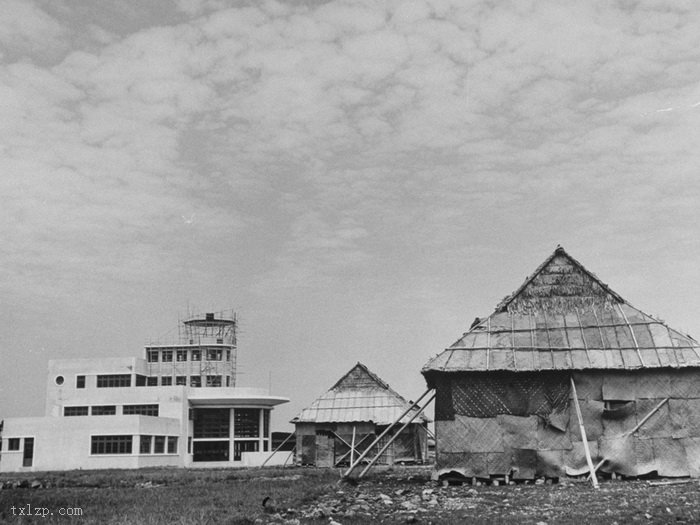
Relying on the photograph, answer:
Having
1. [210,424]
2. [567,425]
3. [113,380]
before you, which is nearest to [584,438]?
[567,425]

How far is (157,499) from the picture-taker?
66.0ft

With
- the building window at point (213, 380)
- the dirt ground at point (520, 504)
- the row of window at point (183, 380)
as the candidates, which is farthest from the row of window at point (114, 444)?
the dirt ground at point (520, 504)

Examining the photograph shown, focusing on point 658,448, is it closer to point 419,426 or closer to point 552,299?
point 552,299

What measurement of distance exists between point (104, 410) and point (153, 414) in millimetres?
4272

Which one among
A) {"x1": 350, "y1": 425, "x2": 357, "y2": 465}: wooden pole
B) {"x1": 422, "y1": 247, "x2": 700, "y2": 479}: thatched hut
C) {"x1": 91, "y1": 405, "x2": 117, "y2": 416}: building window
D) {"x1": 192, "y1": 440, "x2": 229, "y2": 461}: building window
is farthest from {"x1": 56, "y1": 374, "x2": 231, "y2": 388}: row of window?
{"x1": 422, "y1": 247, "x2": 700, "y2": 479}: thatched hut

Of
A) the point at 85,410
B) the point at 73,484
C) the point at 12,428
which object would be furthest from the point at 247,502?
the point at 85,410

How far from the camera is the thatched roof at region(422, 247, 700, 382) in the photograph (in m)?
25.7

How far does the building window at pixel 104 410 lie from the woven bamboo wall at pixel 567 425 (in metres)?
A: 48.3

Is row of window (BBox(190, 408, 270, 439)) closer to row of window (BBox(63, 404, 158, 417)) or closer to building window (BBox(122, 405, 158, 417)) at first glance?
building window (BBox(122, 405, 158, 417))

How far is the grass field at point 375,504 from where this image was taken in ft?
49.5

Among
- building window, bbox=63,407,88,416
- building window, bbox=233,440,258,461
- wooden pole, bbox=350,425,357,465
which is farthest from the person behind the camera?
building window, bbox=233,440,258,461

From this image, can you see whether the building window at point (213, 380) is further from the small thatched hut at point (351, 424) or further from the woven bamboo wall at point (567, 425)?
the woven bamboo wall at point (567, 425)

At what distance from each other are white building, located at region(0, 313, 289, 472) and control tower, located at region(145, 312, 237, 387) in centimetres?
10

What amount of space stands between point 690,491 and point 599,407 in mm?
6509
